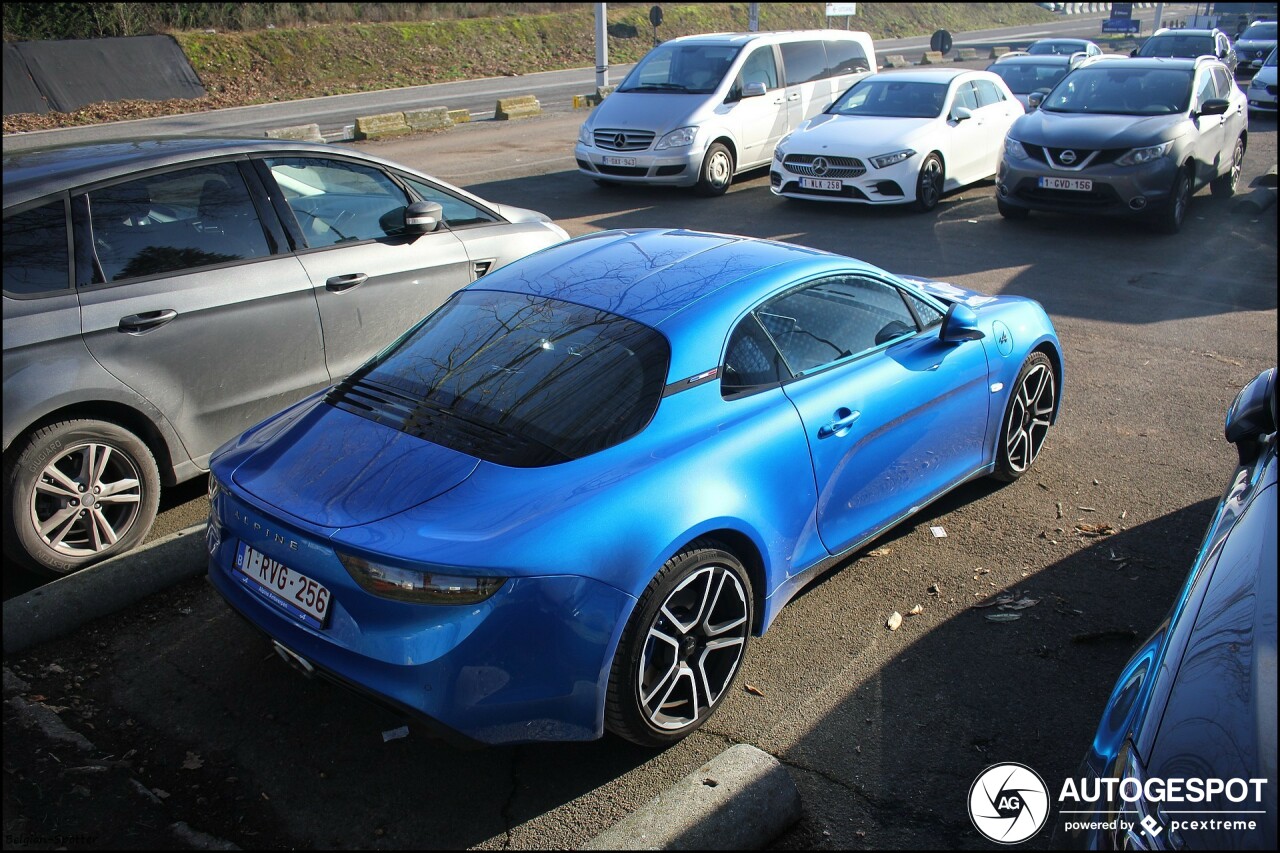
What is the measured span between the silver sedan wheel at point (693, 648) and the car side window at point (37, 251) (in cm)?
317

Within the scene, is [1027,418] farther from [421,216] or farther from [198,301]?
[198,301]

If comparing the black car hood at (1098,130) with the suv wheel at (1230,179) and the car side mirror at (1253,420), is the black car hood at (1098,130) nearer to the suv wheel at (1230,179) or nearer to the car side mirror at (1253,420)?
the suv wheel at (1230,179)

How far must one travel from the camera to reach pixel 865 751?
3.52 metres

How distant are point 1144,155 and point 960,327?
776cm

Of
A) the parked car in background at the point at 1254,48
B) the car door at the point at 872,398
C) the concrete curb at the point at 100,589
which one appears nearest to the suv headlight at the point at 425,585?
the car door at the point at 872,398

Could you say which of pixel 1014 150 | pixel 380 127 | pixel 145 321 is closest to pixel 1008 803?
pixel 145 321

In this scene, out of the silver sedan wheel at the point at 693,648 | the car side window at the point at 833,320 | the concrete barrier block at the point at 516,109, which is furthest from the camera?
the concrete barrier block at the point at 516,109

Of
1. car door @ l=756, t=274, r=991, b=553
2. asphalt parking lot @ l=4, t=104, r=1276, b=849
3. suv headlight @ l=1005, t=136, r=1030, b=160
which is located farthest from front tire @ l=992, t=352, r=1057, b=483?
suv headlight @ l=1005, t=136, r=1030, b=160

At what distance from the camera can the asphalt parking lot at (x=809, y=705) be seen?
126 inches

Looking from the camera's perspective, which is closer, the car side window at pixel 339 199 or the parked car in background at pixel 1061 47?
the car side window at pixel 339 199

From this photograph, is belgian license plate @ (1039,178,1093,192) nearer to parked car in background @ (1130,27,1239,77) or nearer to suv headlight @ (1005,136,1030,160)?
suv headlight @ (1005,136,1030,160)

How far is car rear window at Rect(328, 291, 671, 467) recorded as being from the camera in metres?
3.42

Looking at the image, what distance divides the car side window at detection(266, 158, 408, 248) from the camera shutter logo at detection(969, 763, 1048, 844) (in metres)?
4.21

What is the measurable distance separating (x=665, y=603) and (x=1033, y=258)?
8.47 metres
